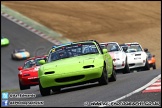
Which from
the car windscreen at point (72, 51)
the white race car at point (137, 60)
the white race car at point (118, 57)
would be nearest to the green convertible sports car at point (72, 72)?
the car windscreen at point (72, 51)

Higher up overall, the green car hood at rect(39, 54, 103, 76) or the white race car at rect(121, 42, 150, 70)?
the green car hood at rect(39, 54, 103, 76)

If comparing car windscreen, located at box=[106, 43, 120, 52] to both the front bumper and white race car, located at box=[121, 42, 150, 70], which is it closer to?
white race car, located at box=[121, 42, 150, 70]

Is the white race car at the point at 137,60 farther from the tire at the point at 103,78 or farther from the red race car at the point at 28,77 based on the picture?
the tire at the point at 103,78

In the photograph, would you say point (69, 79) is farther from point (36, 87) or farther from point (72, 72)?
point (36, 87)

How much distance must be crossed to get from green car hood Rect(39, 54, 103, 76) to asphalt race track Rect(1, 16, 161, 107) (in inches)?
20.8

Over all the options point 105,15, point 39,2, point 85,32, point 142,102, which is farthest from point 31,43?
point 142,102

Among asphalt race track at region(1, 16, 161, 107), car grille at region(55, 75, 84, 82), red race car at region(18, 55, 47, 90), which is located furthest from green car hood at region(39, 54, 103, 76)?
red race car at region(18, 55, 47, 90)

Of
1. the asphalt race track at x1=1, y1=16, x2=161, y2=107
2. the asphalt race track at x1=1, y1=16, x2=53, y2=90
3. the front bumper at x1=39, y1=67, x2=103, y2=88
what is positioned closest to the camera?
the asphalt race track at x1=1, y1=16, x2=161, y2=107

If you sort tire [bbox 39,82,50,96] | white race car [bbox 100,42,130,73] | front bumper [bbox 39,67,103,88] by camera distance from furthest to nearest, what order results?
1. white race car [bbox 100,42,130,73]
2. tire [bbox 39,82,50,96]
3. front bumper [bbox 39,67,103,88]

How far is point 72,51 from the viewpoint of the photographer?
578 inches

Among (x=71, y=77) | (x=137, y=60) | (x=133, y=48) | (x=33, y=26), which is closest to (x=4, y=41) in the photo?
(x=33, y=26)

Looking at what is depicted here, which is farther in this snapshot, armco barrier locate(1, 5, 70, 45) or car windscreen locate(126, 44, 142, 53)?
armco barrier locate(1, 5, 70, 45)

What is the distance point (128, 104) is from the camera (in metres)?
9.16

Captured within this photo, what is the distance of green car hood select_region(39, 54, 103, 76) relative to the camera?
523 inches
